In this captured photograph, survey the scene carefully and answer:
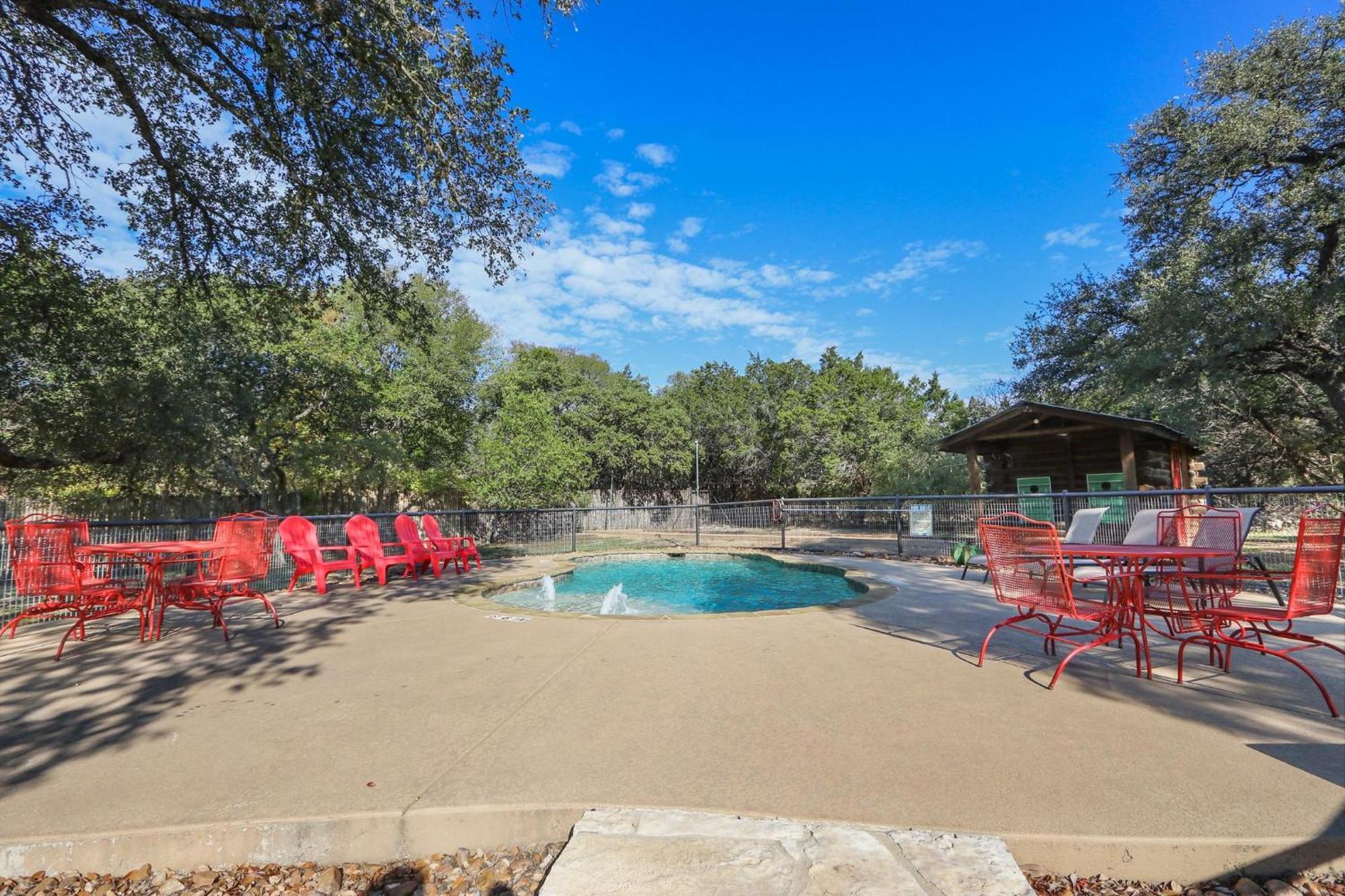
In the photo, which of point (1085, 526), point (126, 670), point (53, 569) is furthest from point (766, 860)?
point (1085, 526)

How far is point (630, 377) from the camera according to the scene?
35.0 meters

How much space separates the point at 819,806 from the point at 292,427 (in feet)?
56.1

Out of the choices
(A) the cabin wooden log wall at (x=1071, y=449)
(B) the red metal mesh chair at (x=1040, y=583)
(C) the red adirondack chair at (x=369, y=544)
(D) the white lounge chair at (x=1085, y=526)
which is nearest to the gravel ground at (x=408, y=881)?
(B) the red metal mesh chair at (x=1040, y=583)

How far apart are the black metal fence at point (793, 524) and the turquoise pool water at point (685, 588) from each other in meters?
1.53

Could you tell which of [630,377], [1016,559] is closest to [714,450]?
[630,377]

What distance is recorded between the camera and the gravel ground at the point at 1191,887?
5.53ft

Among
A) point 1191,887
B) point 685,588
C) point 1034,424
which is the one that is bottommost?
point 685,588

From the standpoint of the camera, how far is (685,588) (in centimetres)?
994

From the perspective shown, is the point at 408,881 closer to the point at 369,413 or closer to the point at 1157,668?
the point at 1157,668

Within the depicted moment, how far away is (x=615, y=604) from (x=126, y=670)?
16.5 ft

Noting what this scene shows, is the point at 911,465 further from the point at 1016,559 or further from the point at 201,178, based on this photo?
the point at 201,178

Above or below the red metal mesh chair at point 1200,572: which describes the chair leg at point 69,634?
below

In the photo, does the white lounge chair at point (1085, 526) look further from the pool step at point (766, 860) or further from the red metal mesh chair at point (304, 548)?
the red metal mesh chair at point (304, 548)

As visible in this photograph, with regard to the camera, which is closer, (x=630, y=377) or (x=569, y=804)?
(x=569, y=804)
